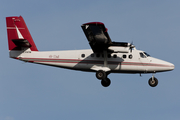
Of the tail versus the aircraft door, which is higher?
the tail

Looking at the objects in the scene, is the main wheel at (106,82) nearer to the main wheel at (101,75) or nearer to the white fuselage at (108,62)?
the white fuselage at (108,62)

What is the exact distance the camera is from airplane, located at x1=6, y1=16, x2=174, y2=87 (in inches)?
979

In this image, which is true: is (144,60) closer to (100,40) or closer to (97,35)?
(100,40)

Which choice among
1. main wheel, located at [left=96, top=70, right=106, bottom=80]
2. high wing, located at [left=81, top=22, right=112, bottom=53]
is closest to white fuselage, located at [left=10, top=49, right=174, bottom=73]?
main wheel, located at [left=96, top=70, right=106, bottom=80]

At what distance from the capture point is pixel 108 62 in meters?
25.3

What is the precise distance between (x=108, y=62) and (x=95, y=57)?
1169 mm

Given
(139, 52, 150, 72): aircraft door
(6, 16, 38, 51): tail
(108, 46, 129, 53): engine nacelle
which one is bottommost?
(139, 52, 150, 72): aircraft door

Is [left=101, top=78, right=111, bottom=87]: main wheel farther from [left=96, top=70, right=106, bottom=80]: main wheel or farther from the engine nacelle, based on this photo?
the engine nacelle

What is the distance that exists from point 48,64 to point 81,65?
115 inches

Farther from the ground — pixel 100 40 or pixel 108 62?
pixel 100 40

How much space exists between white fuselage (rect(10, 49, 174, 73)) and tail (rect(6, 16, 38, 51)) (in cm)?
165

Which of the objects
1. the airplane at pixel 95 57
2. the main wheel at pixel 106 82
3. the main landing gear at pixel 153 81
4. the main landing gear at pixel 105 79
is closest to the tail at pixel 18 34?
the airplane at pixel 95 57

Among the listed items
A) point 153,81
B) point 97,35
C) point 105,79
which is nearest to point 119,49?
point 97,35

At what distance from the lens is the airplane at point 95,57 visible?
81.6 ft
